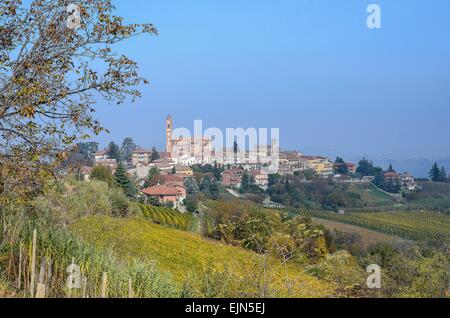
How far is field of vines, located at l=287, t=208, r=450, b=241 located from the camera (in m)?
47.1

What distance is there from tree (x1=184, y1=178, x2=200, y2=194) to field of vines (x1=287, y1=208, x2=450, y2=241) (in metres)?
12.5

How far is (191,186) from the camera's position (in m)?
64.8

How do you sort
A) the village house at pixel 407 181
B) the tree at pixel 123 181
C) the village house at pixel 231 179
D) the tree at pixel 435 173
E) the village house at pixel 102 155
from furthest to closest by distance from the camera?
1. the tree at pixel 435 173
2. the village house at pixel 407 181
3. the village house at pixel 102 155
4. the village house at pixel 231 179
5. the tree at pixel 123 181

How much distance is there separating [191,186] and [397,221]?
2371 centimetres

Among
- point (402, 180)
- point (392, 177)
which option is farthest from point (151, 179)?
point (402, 180)

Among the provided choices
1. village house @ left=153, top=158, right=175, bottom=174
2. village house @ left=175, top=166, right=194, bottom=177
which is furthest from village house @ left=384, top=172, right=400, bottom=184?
village house @ left=153, top=158, right=175, bottom=174

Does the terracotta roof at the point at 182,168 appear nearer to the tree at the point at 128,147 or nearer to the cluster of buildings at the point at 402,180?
the tree at the point at 128,147

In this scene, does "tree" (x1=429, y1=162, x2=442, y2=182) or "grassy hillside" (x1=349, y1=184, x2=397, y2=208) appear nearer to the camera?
"grassy hillside" (x1=349, y1=184, x2=397, y2=208)

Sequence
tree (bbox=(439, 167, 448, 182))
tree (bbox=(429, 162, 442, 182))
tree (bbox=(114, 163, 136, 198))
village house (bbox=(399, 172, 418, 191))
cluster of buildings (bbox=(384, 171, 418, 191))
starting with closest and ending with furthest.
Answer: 1. tree (bbox=(114, 163, 136, 198))
2. cluster of buildings (bbox=(384, 171, 418, 191))
3. village house (bbox=(399, 172, 418, 191))
4. tree (bbox=(439, 167, 448, 182))
5. tree (bbox=(429, 162, 442, 182))

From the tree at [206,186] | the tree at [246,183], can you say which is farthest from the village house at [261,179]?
the tree at [206,186]

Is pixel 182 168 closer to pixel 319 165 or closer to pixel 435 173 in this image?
pixel 319 165

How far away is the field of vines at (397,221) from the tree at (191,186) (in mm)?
12523

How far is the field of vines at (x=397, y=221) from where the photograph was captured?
155ft

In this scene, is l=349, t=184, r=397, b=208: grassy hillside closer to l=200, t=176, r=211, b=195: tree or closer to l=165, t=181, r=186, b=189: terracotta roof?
l=200, t=176, r=211, b=195: tree
